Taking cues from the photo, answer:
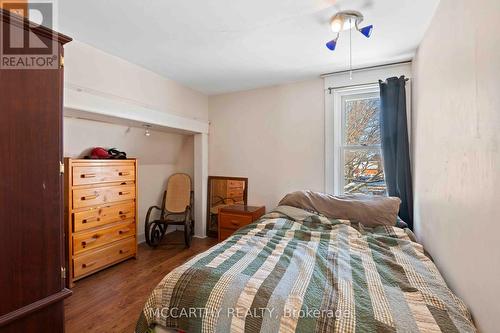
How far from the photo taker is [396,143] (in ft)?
8.48

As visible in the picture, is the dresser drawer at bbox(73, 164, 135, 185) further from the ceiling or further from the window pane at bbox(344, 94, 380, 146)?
the window pane at bbox(344, 94, 380, 146)

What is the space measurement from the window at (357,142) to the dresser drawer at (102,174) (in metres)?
2.52

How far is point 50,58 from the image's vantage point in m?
1.22

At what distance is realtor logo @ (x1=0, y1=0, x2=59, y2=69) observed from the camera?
1.05 m

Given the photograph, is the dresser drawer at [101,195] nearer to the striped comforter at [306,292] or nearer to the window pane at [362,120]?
the striped comforter at [306,292]

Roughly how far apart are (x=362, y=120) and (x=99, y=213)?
3.20 metres

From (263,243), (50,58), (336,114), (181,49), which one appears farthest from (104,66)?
(336,114)

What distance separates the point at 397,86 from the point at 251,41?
1645mm

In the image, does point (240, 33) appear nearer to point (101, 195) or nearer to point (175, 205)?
point (101, 195)

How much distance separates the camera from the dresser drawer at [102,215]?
241cm

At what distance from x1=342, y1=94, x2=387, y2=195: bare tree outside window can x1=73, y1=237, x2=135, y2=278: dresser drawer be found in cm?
274

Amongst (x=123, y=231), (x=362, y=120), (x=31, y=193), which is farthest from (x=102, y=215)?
(x=362, y=120)

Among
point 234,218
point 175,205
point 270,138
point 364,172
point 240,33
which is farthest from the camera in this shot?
point 175,205

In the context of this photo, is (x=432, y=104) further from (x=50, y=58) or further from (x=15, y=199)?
(x=15, y=199)
